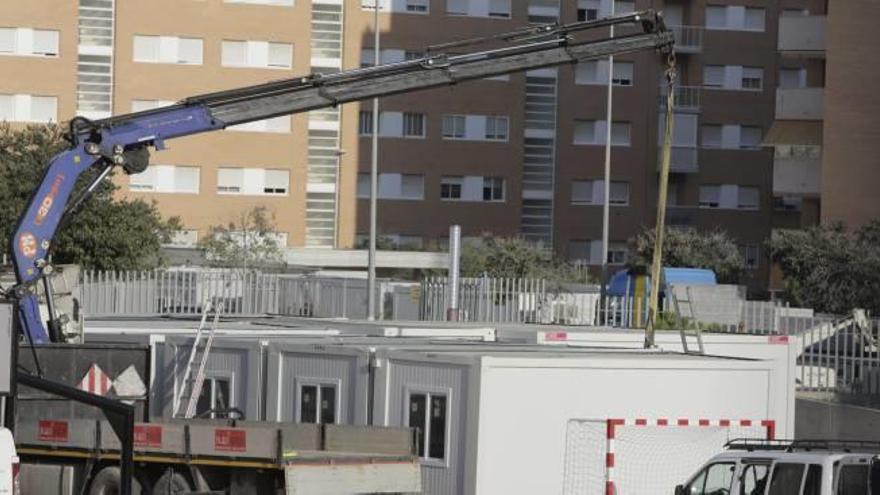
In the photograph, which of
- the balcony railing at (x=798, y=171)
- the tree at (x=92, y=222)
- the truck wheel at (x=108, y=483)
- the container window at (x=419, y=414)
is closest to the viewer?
the truck wheel at (x=108, y=483)

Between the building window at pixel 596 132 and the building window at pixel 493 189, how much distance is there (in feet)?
11.7

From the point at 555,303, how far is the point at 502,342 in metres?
17.9

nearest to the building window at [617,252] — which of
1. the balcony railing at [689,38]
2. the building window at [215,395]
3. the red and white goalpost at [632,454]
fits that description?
the balcony railing at [689,38]

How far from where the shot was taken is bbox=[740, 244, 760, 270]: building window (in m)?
81.7

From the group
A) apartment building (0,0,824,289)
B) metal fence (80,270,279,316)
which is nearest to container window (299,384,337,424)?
metal fence (80,270,279,316)

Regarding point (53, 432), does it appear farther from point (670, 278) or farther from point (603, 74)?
point (603, 74)

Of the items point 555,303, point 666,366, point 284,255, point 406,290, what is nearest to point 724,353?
point 666,366

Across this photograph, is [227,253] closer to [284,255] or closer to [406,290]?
[284,255]

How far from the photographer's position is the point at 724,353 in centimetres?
2964

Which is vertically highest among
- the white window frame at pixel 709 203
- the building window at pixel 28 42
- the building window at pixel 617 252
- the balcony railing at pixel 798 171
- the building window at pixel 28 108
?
the building window at pixel 28 42

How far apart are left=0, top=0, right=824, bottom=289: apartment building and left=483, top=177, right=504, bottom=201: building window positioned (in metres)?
0.05

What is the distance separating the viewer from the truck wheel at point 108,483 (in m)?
20.6

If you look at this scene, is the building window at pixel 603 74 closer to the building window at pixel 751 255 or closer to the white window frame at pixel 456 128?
the white window frame at pixel 456 128

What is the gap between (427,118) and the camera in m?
79.1
